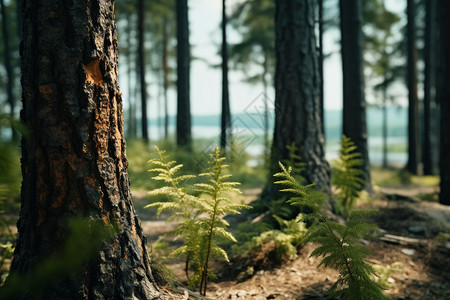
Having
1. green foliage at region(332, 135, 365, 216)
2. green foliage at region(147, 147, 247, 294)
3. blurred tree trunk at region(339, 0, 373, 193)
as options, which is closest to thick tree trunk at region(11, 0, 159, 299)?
green foliage at region(147, 147, 247, 294)

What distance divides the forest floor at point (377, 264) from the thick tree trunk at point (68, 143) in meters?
0.92

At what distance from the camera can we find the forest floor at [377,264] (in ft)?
12.6

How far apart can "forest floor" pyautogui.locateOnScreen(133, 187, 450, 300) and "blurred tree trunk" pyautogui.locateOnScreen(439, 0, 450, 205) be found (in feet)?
4.45

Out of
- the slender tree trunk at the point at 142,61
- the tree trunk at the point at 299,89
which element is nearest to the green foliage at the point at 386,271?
the tree trunk at the point at 299,89

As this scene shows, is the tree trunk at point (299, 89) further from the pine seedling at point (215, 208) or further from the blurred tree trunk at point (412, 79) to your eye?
the blurred tree trunk at point (412, 79)

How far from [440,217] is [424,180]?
8872 mm

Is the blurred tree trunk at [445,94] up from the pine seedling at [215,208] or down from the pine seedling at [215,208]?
up

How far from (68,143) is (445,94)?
7.35m

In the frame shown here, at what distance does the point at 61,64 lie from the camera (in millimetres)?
2348

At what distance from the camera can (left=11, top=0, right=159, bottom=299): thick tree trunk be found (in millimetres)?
2346

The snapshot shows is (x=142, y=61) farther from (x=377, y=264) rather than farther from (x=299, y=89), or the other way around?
(x=377, y=264)

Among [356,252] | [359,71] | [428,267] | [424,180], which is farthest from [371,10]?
[356,252]

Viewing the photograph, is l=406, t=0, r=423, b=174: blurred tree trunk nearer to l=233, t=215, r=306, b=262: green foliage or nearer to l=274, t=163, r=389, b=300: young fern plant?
l=233, t=215, r=306, b=262: green foliage

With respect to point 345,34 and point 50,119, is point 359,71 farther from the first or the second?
point 50,119
